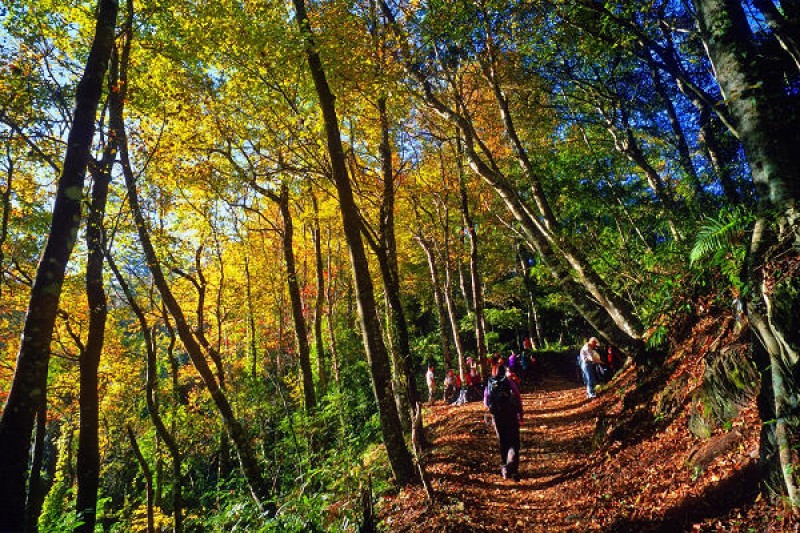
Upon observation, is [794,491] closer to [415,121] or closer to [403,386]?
[403,386]

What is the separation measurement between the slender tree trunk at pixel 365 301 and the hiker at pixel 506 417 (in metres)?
1.56

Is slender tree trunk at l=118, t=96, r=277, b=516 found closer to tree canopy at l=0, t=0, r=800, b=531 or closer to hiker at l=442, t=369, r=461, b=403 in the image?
tree canopy at l=0, t=0, r=800, b=531

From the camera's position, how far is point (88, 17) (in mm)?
7805

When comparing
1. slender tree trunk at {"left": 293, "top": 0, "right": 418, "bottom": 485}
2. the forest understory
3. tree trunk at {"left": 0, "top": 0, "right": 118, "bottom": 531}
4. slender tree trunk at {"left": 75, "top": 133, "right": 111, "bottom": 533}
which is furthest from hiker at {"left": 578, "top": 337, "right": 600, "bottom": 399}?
slender tree trunk at {"left": 75, "top": 133, "right": 111, "bottom": 533}

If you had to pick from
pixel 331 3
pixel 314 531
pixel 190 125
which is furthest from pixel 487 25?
pixel 314 531

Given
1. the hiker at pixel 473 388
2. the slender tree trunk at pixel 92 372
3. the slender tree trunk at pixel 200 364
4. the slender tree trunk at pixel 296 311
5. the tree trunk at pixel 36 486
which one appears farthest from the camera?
the hiker at pixel 473 388

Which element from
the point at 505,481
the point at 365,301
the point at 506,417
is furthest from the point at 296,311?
the point at 505,481

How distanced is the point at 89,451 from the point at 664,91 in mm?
17074

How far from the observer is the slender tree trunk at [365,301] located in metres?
6.92

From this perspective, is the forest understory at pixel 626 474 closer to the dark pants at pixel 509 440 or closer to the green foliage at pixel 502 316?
the dark pants at pixel 509 440

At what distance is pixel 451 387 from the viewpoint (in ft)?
53.6

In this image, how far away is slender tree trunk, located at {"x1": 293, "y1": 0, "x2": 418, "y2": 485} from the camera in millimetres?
6922

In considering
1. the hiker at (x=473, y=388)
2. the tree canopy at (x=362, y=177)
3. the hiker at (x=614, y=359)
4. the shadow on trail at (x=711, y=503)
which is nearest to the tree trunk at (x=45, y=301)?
the tree canopy at (x=362, y=177)

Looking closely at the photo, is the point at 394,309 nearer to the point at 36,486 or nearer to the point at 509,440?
the point at 509,440
